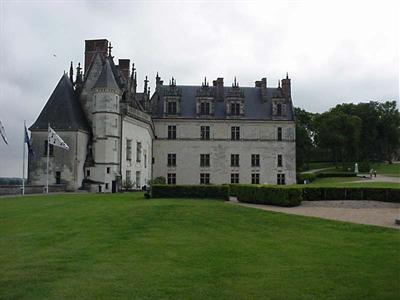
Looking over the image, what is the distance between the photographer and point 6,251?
1097 centimetres

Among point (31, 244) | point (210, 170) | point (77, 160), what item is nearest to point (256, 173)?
point (210, 170)

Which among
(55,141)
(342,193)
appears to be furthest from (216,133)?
(342,193)

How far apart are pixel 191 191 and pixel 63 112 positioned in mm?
17247

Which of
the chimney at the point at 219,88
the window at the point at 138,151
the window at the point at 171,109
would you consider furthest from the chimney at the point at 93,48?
the chimney at the point at 219,88

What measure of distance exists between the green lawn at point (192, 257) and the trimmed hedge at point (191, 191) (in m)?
7.08

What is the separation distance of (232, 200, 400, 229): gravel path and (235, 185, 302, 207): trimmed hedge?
42cm

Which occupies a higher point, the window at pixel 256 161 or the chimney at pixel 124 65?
the chimney at pixel 124 65

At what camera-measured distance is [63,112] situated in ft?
124

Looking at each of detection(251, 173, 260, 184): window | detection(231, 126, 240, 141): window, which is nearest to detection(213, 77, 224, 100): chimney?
detection(231, 126, 240, 141): window

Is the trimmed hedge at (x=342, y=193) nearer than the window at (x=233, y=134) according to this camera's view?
Yes

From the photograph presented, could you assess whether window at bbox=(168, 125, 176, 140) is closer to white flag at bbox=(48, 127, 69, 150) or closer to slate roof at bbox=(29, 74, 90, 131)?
slate roof at bbox=(29, 74, 90, 131)

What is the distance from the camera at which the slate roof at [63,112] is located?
37.1m

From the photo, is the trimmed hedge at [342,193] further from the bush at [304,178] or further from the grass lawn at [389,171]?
the grass lawn at [389,171]

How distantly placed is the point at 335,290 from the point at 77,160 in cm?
3158
